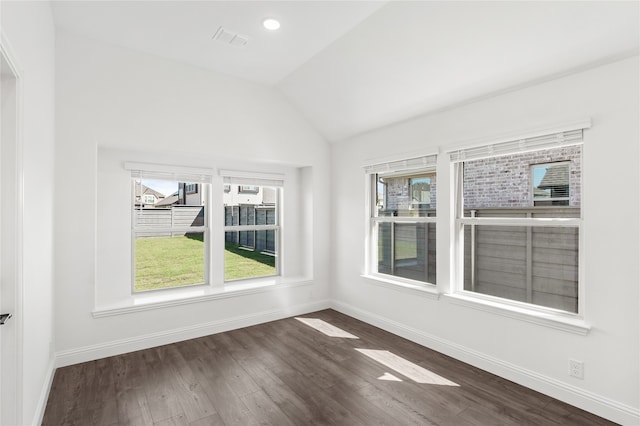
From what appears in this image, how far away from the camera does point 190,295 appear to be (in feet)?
12.4

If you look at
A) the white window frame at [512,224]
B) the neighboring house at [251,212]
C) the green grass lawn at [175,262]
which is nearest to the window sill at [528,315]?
the white window frame at [512,224]

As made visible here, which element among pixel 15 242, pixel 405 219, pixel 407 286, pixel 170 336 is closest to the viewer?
pixel 15 242

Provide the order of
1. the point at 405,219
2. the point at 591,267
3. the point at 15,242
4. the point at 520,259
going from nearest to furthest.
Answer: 1. the point at 15,242
2. the point at 591,267
3. the point at 520,259
4. the point at 405,219

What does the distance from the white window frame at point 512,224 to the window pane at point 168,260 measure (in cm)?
299

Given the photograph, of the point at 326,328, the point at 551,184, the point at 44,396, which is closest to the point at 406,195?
the point at 551,184

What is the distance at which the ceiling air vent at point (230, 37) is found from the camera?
2.99 metres

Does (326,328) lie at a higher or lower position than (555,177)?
lower

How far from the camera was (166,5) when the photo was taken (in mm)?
2615

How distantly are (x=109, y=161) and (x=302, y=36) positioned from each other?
236 cm

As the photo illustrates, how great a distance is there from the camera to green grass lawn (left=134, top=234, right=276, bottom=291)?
3.79m

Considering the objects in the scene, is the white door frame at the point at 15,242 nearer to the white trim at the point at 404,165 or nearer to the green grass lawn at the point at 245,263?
the green grass lawn at the point at 245,263

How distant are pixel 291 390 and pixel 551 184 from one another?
2.70m

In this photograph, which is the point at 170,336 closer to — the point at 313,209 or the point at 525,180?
the point at 313,209

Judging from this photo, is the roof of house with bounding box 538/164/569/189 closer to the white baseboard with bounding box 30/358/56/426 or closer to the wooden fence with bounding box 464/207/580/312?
the wooden fence with bounding box 464/207/580/312
